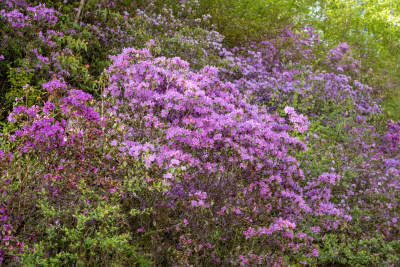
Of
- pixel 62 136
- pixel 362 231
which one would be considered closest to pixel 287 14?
pixel 362 231

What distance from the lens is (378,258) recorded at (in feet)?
14.7

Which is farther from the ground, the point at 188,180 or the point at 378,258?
the point at 188,180

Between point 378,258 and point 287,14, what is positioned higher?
point 287,14

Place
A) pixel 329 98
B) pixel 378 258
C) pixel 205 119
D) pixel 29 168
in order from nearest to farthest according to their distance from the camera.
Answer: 1. pixel 29 168
2. pixel 205 119
3. pixel 378 258
4. pixel 329 98

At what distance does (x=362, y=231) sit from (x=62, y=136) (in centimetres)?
421

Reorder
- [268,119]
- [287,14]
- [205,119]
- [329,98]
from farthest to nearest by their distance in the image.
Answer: [287,14] < [329,98] < [268,119] < [205,119]

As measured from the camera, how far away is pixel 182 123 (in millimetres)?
3365

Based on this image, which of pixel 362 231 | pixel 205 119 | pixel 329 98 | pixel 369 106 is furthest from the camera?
pixel 369 106

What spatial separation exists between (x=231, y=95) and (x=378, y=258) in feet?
9.12

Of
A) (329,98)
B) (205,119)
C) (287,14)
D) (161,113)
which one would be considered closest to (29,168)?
(161,113)

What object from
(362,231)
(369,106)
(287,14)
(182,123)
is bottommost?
(362,231)

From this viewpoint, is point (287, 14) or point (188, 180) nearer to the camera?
point (188, 180)

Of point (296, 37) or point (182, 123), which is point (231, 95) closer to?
point (182, 123)

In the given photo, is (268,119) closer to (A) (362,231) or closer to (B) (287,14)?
(A) (362,231)
